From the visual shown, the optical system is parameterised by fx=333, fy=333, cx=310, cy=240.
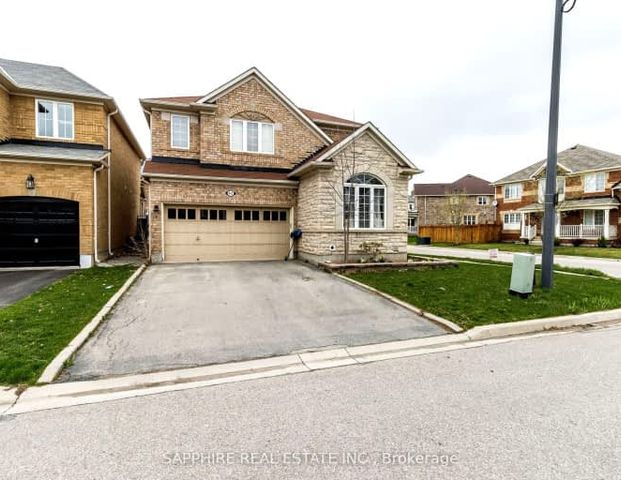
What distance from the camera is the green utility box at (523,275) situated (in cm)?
760

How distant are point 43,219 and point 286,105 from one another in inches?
423

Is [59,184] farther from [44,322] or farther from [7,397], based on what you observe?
[7,397]

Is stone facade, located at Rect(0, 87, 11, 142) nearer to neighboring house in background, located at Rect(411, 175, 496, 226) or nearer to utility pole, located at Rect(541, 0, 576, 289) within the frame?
utility pole, located at Rect(541, 0, 576, 289)

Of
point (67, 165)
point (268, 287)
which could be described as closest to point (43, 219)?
point (67, 165)

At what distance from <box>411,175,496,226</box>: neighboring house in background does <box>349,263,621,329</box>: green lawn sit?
34.1 meters

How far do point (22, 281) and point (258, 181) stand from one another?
826cm

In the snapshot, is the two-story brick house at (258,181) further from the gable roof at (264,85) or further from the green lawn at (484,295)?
the green lawn at (484,295)

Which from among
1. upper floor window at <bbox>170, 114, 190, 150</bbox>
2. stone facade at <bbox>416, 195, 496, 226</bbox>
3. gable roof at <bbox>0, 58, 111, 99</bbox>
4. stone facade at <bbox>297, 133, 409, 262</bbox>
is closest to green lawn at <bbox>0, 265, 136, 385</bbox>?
stone facade at <bbox>297, 133, 409, 262</bbox>

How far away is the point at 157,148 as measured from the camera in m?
14.1

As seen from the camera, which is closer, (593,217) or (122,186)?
(122,186)

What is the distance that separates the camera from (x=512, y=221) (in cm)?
3375

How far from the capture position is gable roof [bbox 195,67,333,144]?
47.0 feet

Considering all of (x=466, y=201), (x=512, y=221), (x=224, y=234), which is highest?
(x=466, y=201)

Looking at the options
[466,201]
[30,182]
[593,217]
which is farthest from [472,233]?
[30,182]
